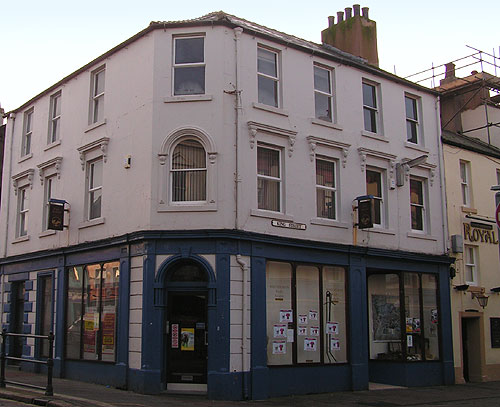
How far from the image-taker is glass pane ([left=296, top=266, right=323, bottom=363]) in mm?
15906

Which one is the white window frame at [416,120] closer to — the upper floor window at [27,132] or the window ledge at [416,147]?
the window ledge at [416,147]

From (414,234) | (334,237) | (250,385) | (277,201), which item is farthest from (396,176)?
(250,385)

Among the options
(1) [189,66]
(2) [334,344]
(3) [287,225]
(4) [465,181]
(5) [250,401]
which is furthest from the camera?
(4) [465,181]

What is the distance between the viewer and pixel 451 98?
24.5m

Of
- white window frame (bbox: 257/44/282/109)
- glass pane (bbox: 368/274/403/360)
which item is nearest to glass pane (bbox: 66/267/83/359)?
white window frame (bbox: 257/44/282/109)

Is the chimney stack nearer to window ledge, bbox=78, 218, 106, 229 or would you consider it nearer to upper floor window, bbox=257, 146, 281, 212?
upper floor window, bbox=257, 146, 281, 212

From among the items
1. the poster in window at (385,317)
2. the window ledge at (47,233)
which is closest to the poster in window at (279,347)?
the poster in window at (385,317)

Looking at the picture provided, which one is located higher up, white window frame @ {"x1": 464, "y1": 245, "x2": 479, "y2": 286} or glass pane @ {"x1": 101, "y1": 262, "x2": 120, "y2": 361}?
white window frame @ {"x1": 464, "y1": 245, "x2": 479, "y2": 286}

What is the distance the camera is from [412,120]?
2006 cm

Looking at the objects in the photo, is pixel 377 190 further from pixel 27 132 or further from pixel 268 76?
pixel 27 132

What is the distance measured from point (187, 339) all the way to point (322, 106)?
25.1 ft

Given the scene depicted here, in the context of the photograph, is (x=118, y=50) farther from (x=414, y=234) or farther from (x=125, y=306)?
(x=414, y=234)

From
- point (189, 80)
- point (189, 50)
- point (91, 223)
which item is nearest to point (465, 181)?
point (189, 80)

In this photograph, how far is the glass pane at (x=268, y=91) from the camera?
16.3 m
